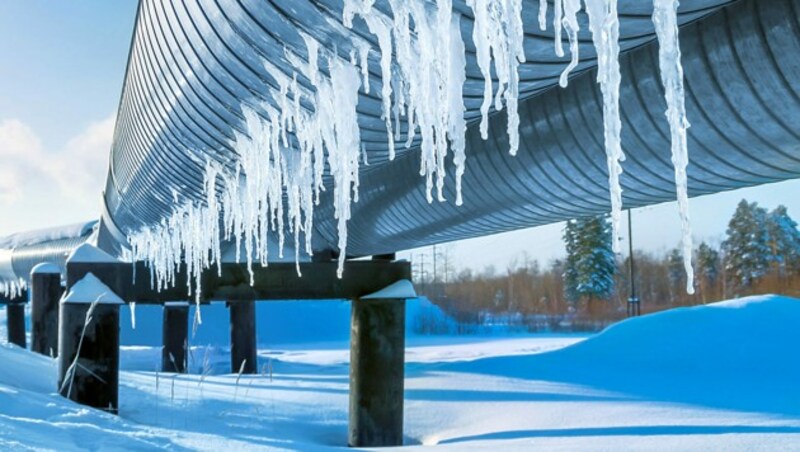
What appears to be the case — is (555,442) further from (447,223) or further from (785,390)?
(785,390)

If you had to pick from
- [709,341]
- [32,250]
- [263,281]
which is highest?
[32,250]

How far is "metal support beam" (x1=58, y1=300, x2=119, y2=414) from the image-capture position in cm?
690

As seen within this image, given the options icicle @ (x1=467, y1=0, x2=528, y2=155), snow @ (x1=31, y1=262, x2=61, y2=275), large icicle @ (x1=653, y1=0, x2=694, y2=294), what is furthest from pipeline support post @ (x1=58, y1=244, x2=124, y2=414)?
snow @ (x1=31, y1=262, x2=61, y2=275)

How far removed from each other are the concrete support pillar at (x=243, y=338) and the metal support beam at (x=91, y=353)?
8.39m

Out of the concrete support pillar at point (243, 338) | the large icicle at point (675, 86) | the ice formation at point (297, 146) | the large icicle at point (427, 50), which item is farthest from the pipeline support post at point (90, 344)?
the concrete support pillar at point (243, 338)

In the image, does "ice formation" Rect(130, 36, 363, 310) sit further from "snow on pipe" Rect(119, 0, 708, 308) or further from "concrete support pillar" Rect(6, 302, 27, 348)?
"concrete support pillar" Rect(6, 302, 27, 348)

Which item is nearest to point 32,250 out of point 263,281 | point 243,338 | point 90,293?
point 243,338

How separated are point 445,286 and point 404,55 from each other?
65753 millimetres

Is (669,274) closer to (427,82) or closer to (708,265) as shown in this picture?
(708,265)

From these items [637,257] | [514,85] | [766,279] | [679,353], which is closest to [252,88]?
[514,85]

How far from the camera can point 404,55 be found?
9.32ft

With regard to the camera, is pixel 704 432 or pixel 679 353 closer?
pixel 704 432

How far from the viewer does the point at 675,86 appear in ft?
7.57

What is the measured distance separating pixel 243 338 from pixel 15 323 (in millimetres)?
9768
